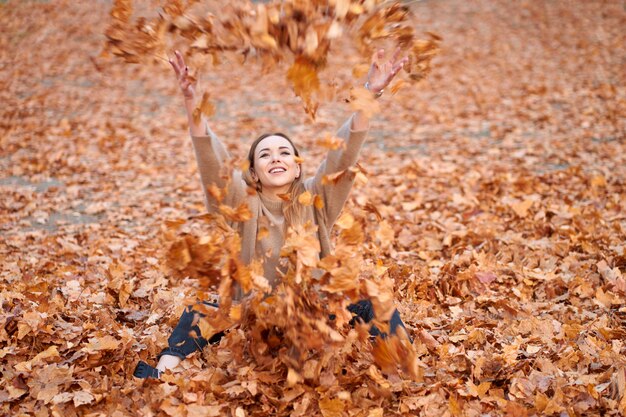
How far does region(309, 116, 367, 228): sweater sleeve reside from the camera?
251 centimetres

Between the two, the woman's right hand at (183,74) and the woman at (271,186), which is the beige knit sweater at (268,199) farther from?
the woman's right hand at (183,74)

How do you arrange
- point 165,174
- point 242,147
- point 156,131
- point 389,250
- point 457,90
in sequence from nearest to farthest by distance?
point 389,250, point 165,174, point 242,147, point 156,131, point 457,90

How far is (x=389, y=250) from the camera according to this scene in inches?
172

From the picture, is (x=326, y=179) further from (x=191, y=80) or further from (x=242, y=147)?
(x=242, y=147)

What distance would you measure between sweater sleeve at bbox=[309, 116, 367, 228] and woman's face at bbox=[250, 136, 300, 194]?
0.47ft

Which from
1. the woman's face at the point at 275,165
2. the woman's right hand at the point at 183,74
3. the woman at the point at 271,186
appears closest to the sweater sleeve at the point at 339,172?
the woman at the point at 271,186

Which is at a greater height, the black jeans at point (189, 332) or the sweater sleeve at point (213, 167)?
the sweater sleeve at point (213, 167)

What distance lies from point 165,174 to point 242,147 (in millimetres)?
1496

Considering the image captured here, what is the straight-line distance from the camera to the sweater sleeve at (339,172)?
98.7 inches

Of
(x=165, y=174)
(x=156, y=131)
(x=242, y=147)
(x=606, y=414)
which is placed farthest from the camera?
(x=156, y=131)

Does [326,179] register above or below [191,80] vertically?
below

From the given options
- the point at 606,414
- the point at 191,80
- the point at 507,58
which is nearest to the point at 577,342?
the point at 606,414

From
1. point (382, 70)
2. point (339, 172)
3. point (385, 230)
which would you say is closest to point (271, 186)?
point (339, 172)

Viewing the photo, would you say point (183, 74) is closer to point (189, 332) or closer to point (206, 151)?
point (206, 151)
